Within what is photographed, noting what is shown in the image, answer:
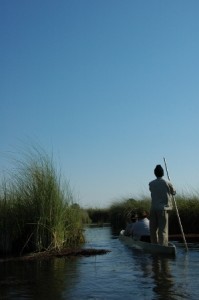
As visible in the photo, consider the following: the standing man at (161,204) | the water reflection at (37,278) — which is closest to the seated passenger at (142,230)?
the standing man at (161,204)

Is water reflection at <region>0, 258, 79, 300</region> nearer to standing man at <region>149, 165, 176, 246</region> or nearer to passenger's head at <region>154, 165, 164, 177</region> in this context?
standing man at <region>149, 165, 176, 246</region>

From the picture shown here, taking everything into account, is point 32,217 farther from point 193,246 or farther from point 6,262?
point 193,246

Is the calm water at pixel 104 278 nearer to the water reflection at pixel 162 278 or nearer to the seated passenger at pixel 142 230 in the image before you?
the water reflection at pixel 162 278

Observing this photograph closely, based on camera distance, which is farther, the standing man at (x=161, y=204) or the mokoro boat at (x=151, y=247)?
the standing man at (x=161, y=204)

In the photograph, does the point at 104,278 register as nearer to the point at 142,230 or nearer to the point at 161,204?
the point at 161,204

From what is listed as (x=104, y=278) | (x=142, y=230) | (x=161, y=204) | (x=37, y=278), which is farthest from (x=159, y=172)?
(x=37, y=278)

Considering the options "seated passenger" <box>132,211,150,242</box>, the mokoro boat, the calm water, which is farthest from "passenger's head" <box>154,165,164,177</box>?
"seated passenger" <box>132,211,150,242</box>

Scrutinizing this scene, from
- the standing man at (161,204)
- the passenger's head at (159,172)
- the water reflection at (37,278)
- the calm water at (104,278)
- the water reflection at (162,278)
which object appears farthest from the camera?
the passenger's head at (159,172)

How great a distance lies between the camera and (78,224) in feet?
51.9

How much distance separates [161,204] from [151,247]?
133 cm

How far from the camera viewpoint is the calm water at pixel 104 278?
7.93 m

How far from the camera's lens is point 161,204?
14.0m

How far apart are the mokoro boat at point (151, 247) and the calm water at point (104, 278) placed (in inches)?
13.5

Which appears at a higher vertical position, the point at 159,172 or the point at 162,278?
the point at 159,172
